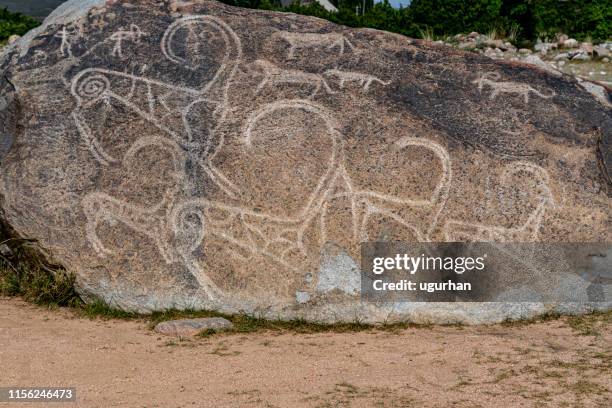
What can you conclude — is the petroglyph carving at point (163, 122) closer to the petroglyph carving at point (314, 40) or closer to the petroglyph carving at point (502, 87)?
the petroglyph carving at point (314, 40)

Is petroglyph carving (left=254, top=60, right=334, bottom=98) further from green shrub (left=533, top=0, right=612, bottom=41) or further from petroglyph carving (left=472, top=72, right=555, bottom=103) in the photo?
green shrub (left=533, top=0, right=612, bottom=41)

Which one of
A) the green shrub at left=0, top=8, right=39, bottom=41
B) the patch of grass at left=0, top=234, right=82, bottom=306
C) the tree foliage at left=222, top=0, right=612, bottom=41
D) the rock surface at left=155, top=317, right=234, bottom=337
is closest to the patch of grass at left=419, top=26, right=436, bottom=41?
the tree foliage at left=222, top=0, right=612, bottom=41

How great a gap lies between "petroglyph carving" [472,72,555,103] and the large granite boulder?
0.01m

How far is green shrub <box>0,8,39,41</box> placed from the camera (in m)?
16.0

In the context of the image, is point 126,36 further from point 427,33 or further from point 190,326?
point 427,33

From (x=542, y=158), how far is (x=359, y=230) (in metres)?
1.42

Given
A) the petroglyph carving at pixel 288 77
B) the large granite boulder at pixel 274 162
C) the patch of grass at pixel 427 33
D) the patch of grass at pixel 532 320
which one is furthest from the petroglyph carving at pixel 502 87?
the patch of grass at pixel 427 33

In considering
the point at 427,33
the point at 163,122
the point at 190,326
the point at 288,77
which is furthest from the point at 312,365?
the point at 427,33

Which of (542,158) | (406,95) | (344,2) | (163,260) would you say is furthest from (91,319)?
(344,2)

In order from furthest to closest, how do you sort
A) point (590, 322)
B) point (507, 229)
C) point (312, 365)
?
point (507, 229), point (590, 322), point (312, 365)

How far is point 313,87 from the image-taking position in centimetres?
647

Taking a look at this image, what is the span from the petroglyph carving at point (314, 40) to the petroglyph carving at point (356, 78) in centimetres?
22

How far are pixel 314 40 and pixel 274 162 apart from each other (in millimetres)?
1207

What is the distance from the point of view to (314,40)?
22.2 feet
